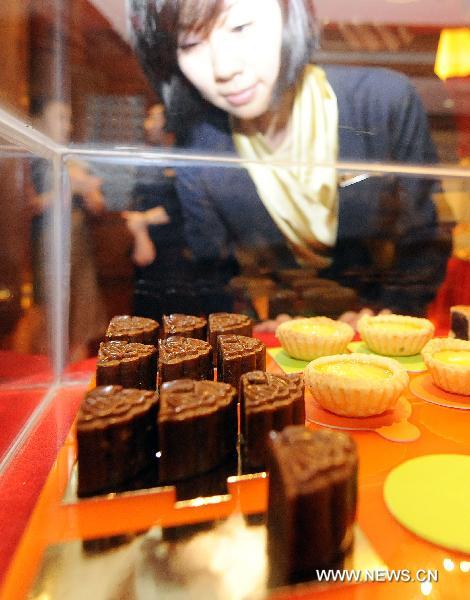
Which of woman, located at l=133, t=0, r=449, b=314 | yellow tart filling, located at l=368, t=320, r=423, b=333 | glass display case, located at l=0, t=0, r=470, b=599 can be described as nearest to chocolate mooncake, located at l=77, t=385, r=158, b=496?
glass display case, located at l=0, t=0, r=470, b=599

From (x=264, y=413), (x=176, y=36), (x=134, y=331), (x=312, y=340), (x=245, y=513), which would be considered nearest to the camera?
(x=245, y=513)

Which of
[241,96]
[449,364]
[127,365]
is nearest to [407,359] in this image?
[449,364]

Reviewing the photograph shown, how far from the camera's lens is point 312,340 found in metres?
1.84

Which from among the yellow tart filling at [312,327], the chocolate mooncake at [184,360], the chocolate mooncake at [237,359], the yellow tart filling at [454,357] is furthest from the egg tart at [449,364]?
the chocolate mooncake at [184,360]

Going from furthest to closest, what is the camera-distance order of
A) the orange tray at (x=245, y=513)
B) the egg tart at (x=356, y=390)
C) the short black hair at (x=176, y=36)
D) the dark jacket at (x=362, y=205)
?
1. the dark jacket at (x=362, y=205)
2. the short black hair at (x=176, y=36)
3. the egg tart at (x=356, y=390)
4. the orange tray at (x=245, y=513)

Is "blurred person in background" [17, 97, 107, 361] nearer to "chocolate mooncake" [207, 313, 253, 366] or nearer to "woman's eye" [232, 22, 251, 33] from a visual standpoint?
"chocolate mooncake" [207, 313, 253, 366]

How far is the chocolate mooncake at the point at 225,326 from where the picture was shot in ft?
5.68

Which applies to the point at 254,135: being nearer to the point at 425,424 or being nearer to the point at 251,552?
the point at 425,424

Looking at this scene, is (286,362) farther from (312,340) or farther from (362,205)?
(362,205)

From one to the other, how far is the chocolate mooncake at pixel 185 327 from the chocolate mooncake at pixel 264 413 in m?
0.57

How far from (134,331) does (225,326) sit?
333 mm

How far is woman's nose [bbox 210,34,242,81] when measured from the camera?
2209 mm

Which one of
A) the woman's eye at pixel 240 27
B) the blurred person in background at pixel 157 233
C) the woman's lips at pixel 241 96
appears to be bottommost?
the blurred person in background at pixel 157 233

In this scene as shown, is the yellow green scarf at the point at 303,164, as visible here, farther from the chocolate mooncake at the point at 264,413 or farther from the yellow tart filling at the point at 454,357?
the chocolate mooncake at the point at 264,413
